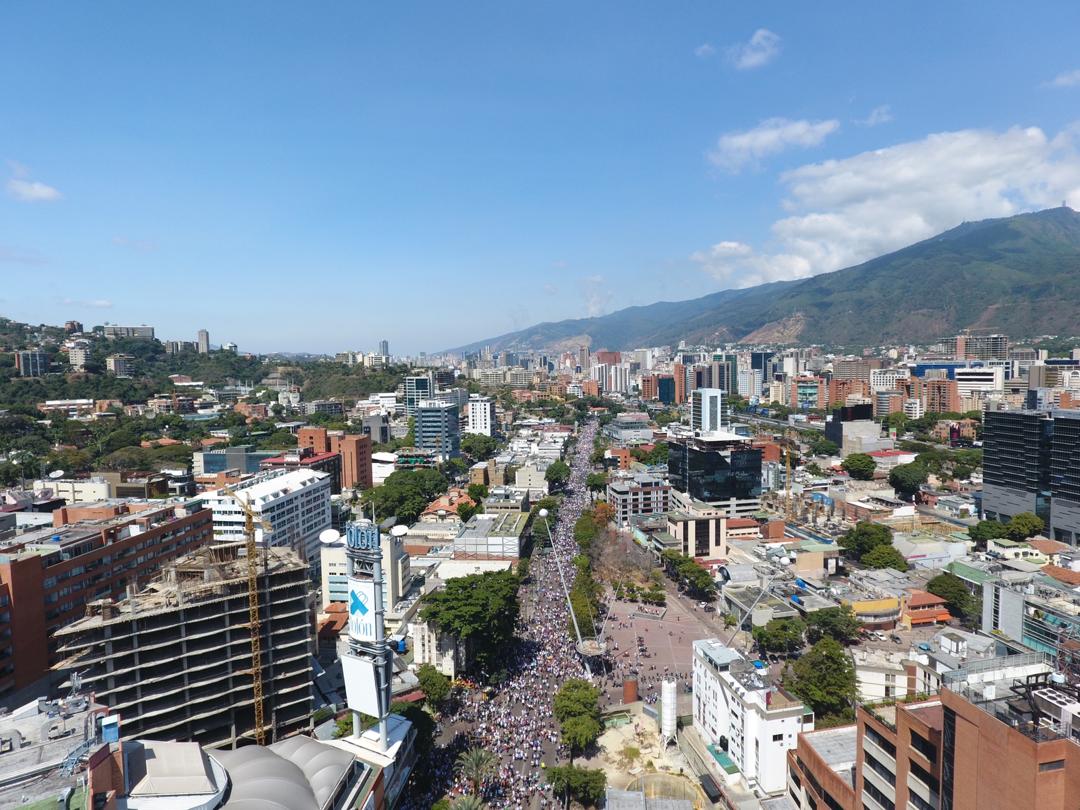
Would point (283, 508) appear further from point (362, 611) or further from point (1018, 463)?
point (1018, 463)

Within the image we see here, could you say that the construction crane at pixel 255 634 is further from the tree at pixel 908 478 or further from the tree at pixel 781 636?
the tree at pixel 908 478

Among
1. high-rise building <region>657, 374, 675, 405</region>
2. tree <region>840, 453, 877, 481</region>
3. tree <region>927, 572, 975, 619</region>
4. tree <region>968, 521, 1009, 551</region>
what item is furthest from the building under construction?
high-rise building <region>657, 374, 675, 405</region>

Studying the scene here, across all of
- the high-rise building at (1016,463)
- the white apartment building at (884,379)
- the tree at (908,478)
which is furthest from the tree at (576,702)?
the white apartment building at (884,379)

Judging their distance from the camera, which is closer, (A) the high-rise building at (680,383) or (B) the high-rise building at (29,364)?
(B) the high-rise building at (29,364)

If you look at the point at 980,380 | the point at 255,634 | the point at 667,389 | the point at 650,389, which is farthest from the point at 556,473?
the point at 650,389

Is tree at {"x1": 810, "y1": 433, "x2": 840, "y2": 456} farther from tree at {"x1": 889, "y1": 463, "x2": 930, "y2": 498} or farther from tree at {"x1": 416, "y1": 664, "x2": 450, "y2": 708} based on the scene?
tree at {"x1": 416, "y1": 664, "x2": 450, "y2": 708}

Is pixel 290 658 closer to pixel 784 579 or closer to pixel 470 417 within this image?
pixel 784 579
